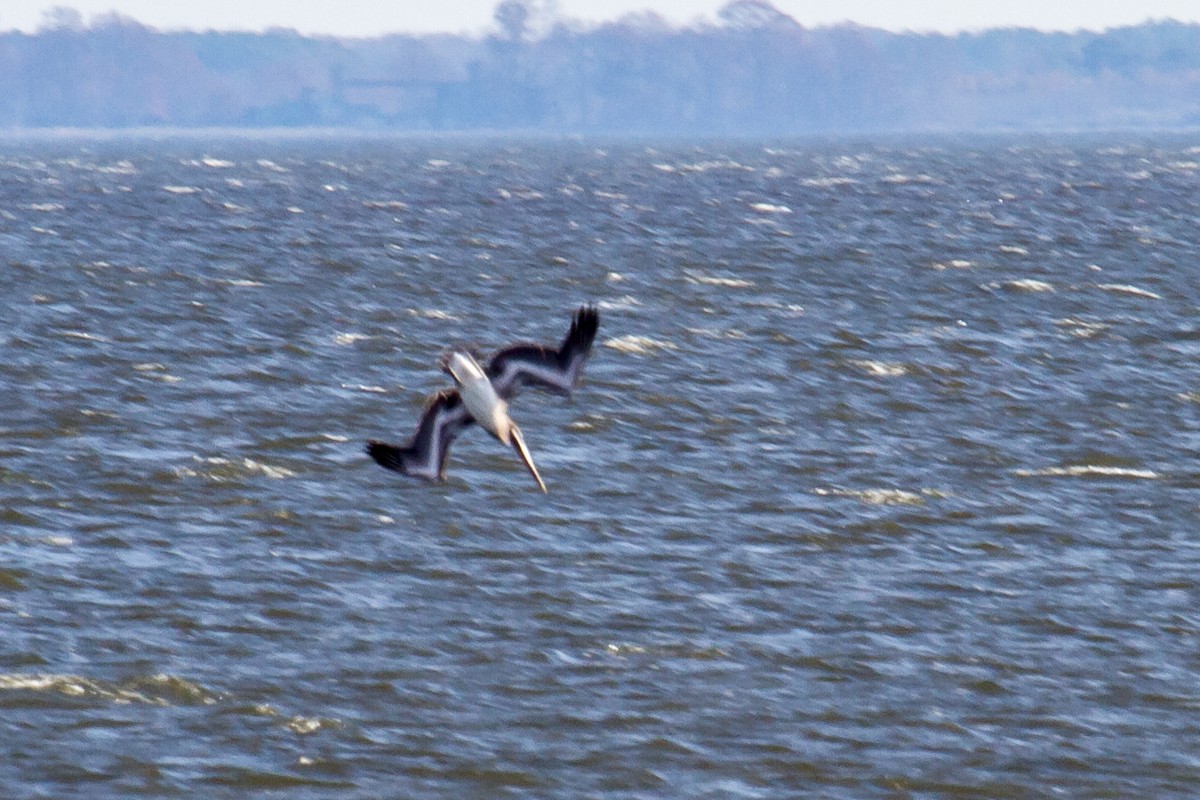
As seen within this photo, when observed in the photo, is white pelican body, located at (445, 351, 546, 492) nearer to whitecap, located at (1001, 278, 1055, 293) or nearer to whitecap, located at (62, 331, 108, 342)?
whitecap, located at (62, 331, 108, 342)

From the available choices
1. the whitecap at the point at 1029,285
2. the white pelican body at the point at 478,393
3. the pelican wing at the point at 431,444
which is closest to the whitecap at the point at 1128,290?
the whitecap at the point at 1029,285

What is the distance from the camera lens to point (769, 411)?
26719 millimetres

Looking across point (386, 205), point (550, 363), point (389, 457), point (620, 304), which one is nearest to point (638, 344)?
point (620, 304)

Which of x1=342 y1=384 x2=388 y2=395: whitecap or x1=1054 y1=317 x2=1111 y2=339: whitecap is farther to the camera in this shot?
x1=1054 y1=317 x2=1111 y2=339: whitecap

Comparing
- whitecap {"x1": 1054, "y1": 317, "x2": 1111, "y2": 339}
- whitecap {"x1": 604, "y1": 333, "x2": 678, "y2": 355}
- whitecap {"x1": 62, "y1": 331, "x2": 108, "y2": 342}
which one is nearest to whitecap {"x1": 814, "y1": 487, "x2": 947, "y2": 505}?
whitecap {"x1": 604, "y1": 333, "x2": 678, "y2": 355}

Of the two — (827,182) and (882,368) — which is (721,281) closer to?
(882,368)

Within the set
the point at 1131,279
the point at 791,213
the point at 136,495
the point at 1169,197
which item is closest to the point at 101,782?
the point at 136,495

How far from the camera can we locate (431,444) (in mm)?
15789

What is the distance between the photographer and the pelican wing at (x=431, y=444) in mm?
15336

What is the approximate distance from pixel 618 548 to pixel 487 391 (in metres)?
3.96

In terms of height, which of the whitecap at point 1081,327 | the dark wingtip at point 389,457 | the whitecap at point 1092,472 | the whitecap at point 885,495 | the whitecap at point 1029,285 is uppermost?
the dark wingtip at point 389,457

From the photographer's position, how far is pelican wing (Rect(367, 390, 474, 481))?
50.3 feet

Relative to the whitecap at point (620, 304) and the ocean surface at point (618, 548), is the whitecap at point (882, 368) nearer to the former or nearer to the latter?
the ocean surface at point (618, 548)

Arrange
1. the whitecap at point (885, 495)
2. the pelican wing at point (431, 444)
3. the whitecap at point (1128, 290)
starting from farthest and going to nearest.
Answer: the whitecap at point (1128, 290)
the whitecap at point (885, 495)
the pelican wing at point (431, 444)
